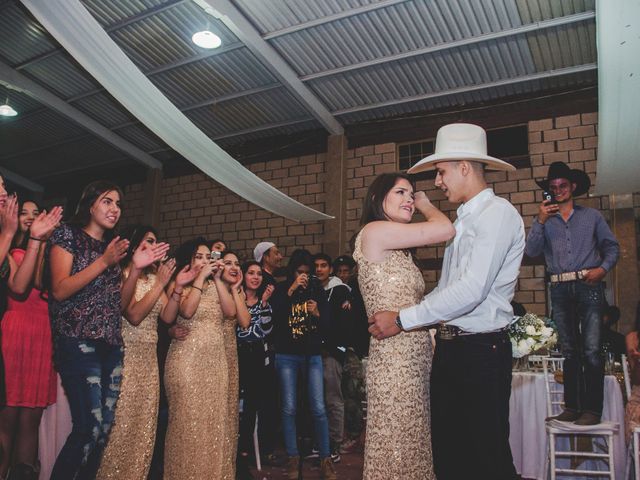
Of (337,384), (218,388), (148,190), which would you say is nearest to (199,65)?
(148,190)

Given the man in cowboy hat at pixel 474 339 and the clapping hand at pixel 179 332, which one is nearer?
the man in cowboy hat at pixel 474 339

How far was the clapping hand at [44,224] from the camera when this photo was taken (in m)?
2.35

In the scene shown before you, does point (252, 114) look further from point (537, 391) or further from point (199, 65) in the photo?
point (537, 391)

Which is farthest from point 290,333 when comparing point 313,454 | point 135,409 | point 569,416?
point 569,416

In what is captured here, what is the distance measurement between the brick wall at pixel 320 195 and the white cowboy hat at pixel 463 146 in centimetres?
502

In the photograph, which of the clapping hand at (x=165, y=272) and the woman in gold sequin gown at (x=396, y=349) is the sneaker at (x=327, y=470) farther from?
the woman in gold sequin gown at (x=396, y=349)

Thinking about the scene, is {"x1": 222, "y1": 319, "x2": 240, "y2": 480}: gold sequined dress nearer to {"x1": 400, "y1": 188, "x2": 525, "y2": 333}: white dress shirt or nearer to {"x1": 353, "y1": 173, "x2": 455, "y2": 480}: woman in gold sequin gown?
{"x1": 353, "y1": 173, "x2": 455, "y2": 480}: woman in gold sequin gown

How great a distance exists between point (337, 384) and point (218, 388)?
1.74 m

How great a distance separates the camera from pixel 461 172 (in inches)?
77.5

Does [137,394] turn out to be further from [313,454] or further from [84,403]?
[313,454]

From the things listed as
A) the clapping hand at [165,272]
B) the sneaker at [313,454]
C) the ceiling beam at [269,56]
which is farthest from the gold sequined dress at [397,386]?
the ceiling beam at [269,56]

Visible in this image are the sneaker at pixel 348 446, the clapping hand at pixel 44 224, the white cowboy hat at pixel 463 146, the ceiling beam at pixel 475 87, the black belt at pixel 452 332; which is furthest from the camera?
the ceiling beam at pixel 475 87

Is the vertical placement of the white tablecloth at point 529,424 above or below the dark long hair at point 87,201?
below

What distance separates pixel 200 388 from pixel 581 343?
229 centimetres
